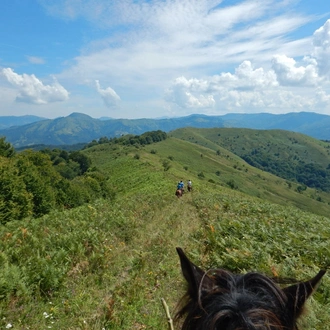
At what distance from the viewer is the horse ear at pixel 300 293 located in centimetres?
164

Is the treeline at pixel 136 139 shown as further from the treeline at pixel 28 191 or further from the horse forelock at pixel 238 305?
the horse forelock at pixel 238 305

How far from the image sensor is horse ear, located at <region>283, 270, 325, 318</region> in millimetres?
1642

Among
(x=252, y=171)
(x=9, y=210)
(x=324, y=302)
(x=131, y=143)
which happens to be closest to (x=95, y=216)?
(x=9, y=210)

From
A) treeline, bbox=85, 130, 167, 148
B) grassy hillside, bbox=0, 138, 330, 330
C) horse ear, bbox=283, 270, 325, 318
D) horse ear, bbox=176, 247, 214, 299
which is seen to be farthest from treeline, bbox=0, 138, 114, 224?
treeline, bbox=85, 130, 167, 148

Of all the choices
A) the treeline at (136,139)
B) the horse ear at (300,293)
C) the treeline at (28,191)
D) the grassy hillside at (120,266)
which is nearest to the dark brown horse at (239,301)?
the horse ear at (300,293)

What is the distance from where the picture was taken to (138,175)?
65.1 meters

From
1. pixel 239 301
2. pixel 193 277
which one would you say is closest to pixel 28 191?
pixel 193 277

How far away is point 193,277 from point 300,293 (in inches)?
24.6

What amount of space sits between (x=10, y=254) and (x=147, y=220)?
918 cm

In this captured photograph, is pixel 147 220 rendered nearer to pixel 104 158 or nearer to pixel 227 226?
pixel 227 226

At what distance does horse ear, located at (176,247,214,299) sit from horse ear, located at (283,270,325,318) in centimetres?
47

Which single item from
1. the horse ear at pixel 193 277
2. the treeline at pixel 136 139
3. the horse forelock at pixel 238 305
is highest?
the horse ear at pixel 193 277

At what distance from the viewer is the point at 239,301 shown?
171cm

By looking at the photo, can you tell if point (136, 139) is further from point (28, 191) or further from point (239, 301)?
point (239, 301)
